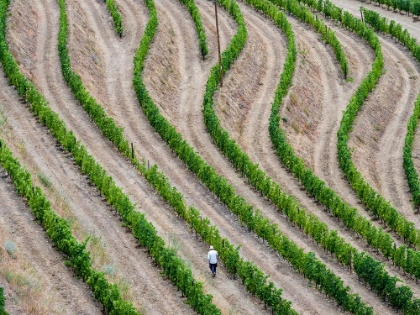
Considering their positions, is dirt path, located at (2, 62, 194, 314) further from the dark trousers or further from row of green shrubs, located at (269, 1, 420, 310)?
row of green shrubs, located at (269, 1, 420, 310)

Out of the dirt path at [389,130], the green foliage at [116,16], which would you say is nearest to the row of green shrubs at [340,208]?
the dirt path at [389,130]

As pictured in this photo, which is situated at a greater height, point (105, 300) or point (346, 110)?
point (346, 110)

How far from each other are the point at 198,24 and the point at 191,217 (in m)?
27.3

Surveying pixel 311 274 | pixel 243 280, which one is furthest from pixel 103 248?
pixel 311 274

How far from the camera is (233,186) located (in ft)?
149

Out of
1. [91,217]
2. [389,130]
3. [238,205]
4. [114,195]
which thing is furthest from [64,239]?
[389,130]

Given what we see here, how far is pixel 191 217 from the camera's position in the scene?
39562 millimetres

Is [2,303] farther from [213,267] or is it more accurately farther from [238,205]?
[238,205]

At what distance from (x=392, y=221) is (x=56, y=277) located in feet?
59.2

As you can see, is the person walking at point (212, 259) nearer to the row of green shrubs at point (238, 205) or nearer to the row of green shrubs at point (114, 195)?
the row of green shrubs at point (114, 195)

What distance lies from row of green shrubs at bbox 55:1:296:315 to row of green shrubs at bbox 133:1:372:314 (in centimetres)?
175

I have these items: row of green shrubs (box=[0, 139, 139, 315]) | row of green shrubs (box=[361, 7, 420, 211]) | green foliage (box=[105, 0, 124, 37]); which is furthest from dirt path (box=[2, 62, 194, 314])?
row of green shrubs (box=[361, 7, 420, 211])

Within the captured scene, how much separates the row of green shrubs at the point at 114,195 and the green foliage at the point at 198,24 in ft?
45.6

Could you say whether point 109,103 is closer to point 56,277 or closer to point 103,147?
point 103,147
